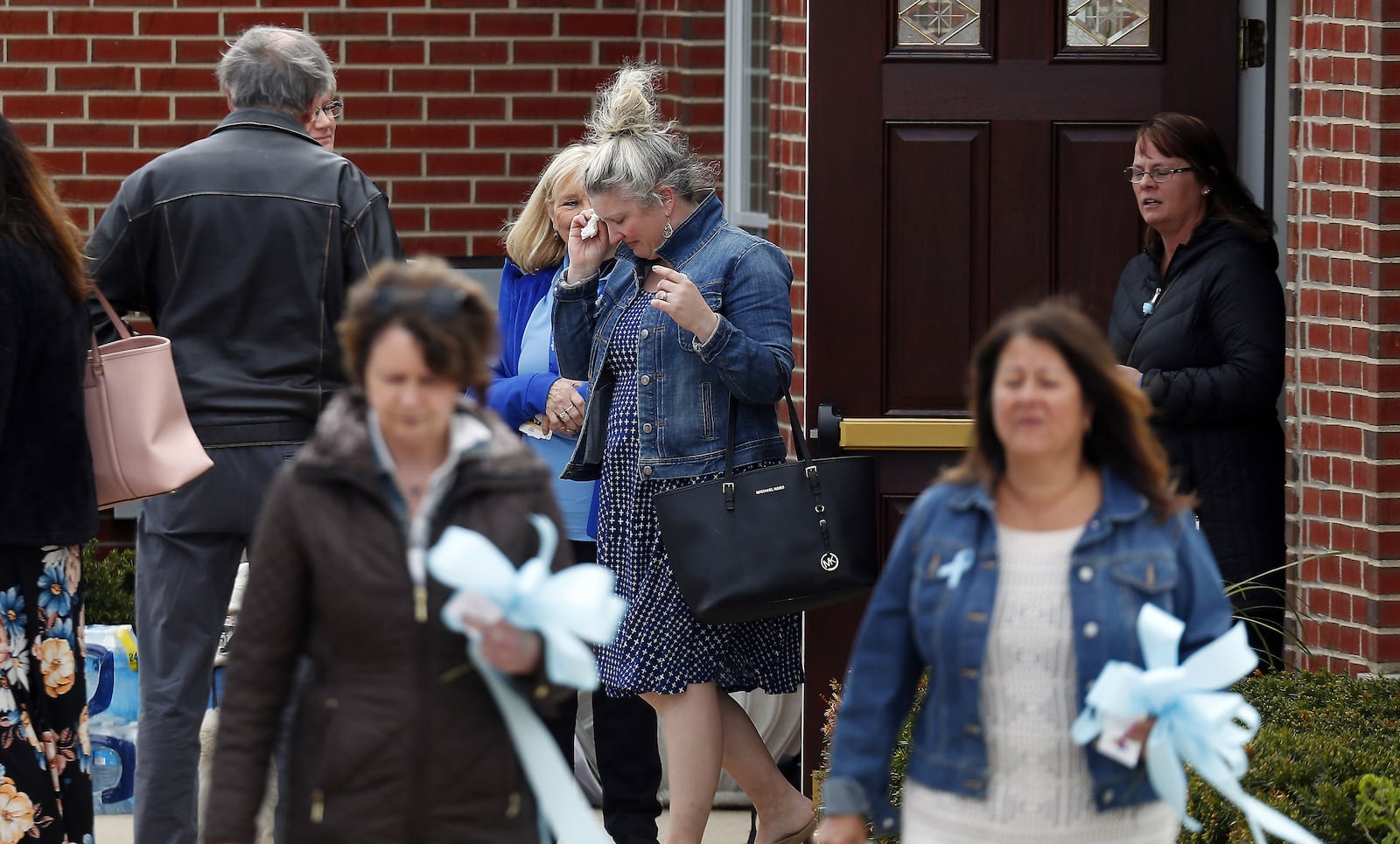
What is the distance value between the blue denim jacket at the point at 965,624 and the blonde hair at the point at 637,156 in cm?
185

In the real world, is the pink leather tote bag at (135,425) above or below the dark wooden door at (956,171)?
below

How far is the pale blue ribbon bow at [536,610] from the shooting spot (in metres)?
2.74

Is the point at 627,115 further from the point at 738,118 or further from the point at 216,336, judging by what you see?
the point at 738,118

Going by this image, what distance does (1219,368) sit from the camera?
16.9 ft

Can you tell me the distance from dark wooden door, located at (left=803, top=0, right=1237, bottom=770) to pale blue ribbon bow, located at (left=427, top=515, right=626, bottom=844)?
2.69 metres

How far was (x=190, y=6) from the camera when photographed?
7395 millimetres

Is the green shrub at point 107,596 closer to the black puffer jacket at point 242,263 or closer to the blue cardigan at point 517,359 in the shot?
the blue cardigan at point 517,359

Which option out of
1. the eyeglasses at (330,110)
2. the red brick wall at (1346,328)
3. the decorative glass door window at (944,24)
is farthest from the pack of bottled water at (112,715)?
the red brick wall at (1346,328)

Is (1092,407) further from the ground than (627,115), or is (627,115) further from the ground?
(627,115)

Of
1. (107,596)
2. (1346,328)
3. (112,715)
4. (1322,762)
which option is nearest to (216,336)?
(112,715)

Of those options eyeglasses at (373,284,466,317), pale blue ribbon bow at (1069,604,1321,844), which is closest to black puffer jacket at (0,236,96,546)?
eyeglasses at (373,284,466,317)

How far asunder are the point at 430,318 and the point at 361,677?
21.1 inches

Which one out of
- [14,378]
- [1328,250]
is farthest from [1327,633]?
[14,378]

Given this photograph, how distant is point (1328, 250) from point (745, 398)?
166cm
